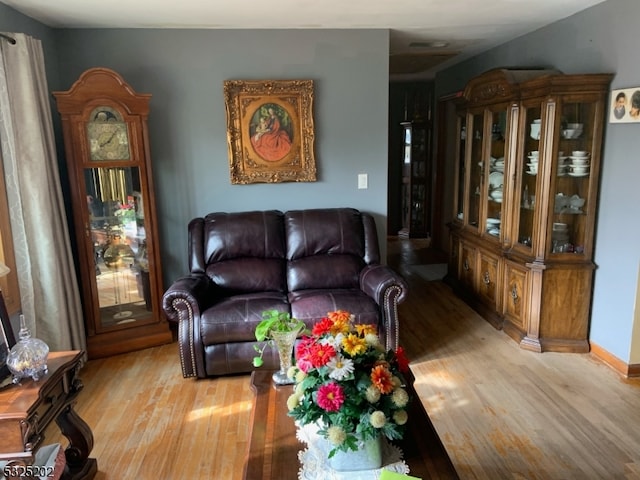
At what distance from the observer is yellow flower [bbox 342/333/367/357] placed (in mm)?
1526

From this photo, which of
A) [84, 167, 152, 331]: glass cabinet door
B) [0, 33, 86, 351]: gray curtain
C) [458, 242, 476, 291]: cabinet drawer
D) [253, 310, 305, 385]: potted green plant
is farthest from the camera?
[458, 242, 476, 291]: cabinet drawer

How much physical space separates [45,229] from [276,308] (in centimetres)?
152

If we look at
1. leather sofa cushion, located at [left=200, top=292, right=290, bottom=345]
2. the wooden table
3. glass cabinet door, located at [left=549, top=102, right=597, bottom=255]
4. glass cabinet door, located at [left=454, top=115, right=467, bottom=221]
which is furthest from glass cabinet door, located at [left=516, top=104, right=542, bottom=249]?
the wooden table

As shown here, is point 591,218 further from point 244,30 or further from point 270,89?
point 244,30

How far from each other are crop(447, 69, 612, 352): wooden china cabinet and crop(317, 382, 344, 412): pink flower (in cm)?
242

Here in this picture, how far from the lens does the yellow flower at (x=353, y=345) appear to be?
153 centimetres

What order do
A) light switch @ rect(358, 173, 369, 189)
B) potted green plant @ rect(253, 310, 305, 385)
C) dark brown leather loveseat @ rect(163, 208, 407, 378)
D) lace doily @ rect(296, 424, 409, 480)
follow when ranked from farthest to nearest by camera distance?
light switch @ rect(358, 173, 369, 189)
dark brown leather loveseat @ rect(163, 208, 407, 378)
potted green plant @ rect(253, 310, 305, 385)
lace doily @ rect(296, 424, 409, 480)

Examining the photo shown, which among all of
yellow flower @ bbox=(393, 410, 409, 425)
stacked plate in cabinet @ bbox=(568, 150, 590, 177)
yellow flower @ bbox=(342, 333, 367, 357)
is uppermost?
stacked plate in cabinet @ bbox=(568, 150, 590, 177)

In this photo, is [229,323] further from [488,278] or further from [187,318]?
[488,278]

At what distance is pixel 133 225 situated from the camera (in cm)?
356

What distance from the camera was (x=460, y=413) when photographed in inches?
106

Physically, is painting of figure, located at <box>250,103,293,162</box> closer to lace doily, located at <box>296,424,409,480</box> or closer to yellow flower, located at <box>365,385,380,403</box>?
lace doily, located at <box>296,424,409,480</box>

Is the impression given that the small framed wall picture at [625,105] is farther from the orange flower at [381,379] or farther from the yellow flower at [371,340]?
the orange flower at [381,379]

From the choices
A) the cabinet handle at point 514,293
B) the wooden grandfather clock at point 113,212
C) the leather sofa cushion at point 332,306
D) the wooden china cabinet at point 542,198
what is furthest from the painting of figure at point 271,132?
the cabinet handle at point 514,293
